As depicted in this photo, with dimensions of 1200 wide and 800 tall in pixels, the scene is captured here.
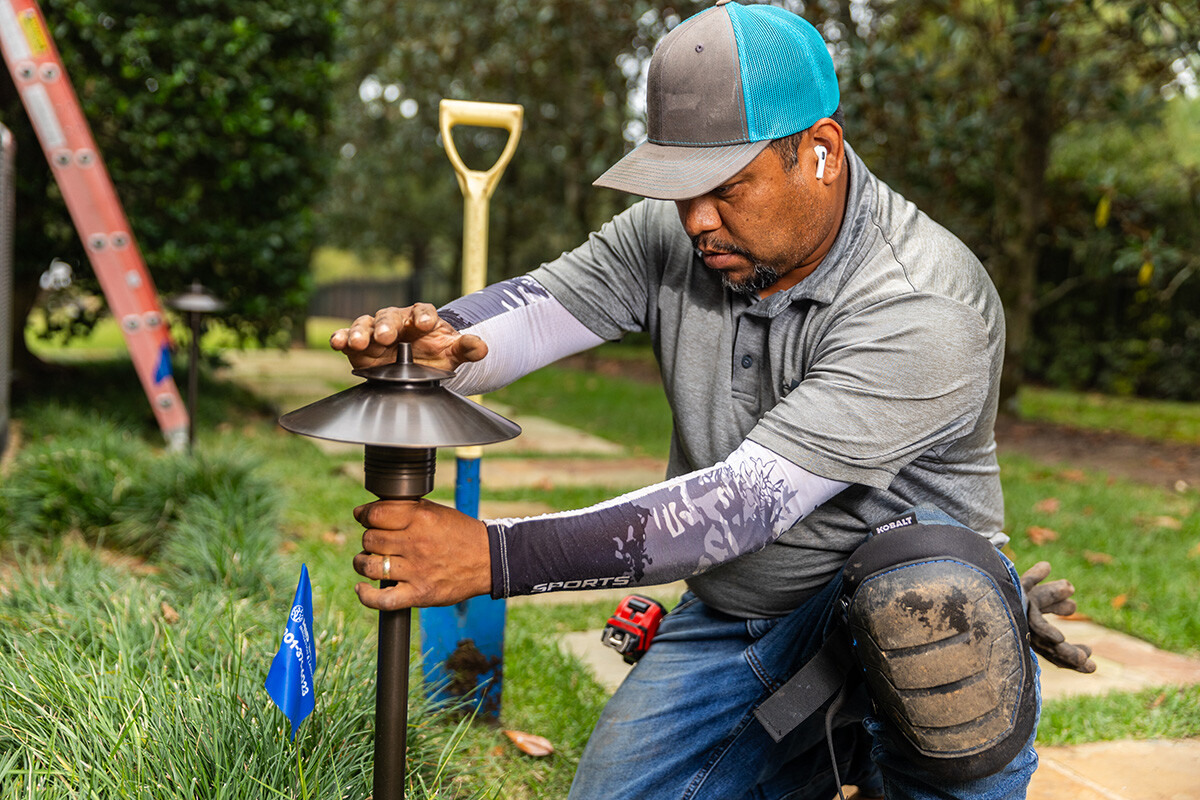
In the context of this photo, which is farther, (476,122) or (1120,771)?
(476,122)

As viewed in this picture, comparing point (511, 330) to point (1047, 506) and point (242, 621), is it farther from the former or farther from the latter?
point (1047, 506)

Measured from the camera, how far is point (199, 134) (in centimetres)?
649

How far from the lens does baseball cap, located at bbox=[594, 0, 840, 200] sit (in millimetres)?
1893

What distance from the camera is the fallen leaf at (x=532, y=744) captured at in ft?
8.28

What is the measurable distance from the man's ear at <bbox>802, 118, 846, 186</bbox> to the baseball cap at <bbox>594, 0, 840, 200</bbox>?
0.03 metres

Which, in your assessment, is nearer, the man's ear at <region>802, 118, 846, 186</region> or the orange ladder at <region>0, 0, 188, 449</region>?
the man's ear at <region>802, 118, 846, 186</region>

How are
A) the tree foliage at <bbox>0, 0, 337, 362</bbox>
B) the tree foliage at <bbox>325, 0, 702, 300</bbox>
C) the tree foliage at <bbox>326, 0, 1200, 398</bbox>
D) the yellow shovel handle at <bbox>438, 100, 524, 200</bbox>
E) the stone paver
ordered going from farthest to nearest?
the tree foliage at <bbox>325, 0, 702, 300</bbox>, the tree foliage at <bbox>326, 0, 1200, 398</bbox>, the tree foliage at <bbox>0, 0, 337, 362</bbox>, the yellow shovel handle at <bbox>438, 100, 524, 200</bbox>, the stone paver

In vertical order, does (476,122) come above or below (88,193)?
above

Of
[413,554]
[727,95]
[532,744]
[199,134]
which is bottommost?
[532,744]

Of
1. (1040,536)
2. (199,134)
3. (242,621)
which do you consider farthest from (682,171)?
(199,134)

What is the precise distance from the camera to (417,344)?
198 cm

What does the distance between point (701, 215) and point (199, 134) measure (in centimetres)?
544

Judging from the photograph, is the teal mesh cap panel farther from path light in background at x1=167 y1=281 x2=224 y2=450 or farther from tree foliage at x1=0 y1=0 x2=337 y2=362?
tree foliage at x1=0 y1=0 x2=337 y2=362

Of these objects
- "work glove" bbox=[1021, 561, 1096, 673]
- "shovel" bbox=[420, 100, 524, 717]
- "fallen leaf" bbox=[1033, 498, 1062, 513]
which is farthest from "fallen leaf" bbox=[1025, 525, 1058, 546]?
"shovel" bbox=[420, 100, 524, 717]
